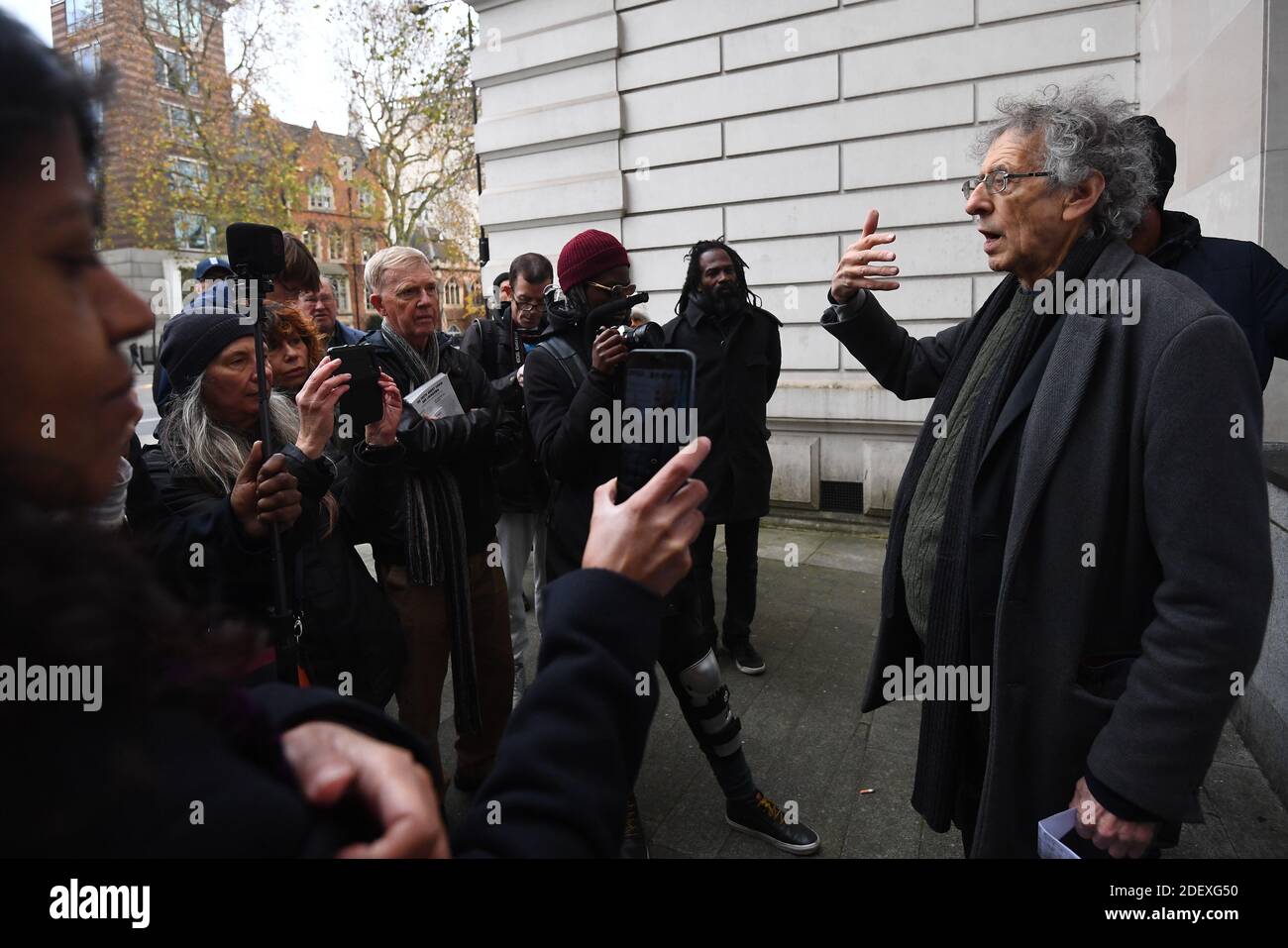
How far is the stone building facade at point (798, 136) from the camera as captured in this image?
22.2 ft

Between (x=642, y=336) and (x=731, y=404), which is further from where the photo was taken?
(x=731, y=404)

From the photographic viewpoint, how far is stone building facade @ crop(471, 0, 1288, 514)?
6777mm

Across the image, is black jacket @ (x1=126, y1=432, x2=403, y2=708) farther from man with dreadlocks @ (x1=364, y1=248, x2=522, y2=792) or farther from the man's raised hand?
the man's raised hand

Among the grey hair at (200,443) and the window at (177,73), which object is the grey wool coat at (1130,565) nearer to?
the grey hair at (200,443)

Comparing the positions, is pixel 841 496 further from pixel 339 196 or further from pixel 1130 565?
pixel 339 196

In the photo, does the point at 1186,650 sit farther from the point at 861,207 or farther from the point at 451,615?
the point at 861,207

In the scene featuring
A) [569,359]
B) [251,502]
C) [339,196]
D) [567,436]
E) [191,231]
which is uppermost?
[339,196]

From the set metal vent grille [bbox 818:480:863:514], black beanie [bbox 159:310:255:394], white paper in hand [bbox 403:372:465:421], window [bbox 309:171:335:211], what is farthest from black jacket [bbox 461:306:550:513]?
window [bbox 309:171:335:211]

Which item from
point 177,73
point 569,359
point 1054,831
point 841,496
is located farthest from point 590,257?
point 177,73

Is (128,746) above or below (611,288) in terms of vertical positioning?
below

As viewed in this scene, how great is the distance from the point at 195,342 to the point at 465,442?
993 millimetres

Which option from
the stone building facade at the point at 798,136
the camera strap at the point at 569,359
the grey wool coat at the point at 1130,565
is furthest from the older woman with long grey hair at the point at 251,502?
the stone building facade at the point at 798,136

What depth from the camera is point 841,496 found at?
7.91 m

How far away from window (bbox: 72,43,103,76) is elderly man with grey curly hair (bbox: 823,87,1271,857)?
175cm
